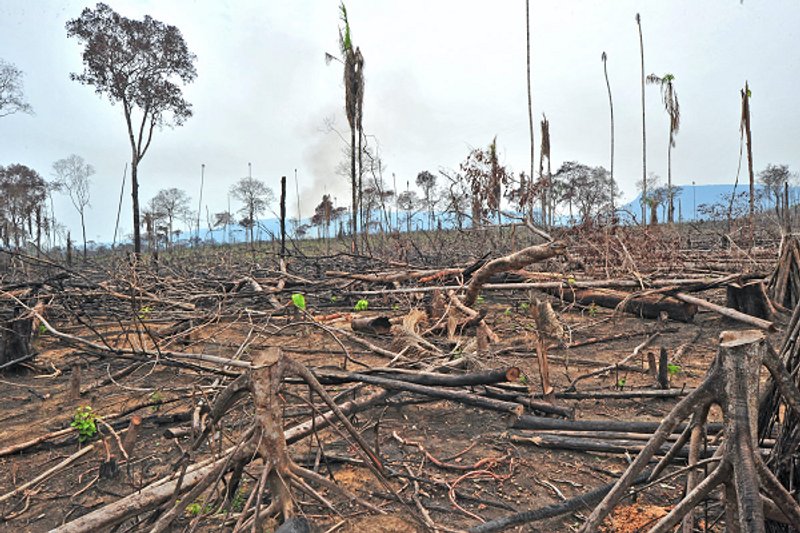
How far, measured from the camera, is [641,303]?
22.0ft

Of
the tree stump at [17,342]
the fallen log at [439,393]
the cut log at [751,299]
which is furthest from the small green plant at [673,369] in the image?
the tree stump at [17,342]

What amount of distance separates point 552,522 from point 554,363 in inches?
117

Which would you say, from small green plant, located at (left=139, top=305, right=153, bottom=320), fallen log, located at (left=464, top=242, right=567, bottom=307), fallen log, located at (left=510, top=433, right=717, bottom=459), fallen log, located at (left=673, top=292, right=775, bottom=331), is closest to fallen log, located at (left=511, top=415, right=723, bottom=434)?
fallen log, located at (left=510, top=433, right=717, bottom=459)

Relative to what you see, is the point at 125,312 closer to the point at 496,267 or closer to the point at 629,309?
the point at 496,267

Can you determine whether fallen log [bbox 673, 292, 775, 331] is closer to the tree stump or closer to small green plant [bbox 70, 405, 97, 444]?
small green plant [bbox 70, 405, 97, 444]

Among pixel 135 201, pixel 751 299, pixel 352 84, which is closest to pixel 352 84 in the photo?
pixel 352 84

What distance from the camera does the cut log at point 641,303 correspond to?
21.2 feet

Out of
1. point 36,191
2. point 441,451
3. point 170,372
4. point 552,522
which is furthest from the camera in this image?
point 36,191

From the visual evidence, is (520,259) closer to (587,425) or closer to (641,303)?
(587,425)

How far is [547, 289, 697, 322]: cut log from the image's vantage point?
21.2ft

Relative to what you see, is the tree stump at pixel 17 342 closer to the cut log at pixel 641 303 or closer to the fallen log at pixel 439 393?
the fallen log at pixel 439 393

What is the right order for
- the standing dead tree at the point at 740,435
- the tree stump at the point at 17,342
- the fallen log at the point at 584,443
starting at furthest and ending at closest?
the tree stump at the point at 17,342 < the fallen log at the point at 584,443 < the standing dead tree at the point at 740,435

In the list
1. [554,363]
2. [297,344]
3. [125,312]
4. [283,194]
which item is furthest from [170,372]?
[283,194]

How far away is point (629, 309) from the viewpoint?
696 cm
